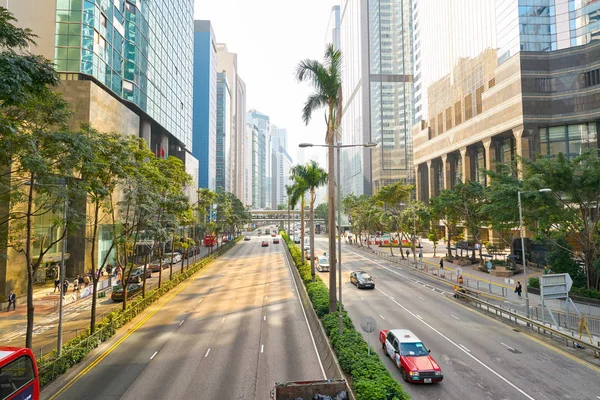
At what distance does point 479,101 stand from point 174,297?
6429cm

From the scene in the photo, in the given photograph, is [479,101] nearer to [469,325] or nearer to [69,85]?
[469,325]

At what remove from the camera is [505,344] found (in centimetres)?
1872

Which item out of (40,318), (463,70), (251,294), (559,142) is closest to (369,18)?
(463,70)

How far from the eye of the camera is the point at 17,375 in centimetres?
982

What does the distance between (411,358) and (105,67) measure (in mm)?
46590

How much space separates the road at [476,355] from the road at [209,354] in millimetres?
4493

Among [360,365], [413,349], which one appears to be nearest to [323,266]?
[413,349]

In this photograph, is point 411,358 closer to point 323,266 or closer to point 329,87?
point 329,87

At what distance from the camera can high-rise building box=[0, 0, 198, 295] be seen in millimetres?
38281

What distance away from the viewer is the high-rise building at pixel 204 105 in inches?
4633

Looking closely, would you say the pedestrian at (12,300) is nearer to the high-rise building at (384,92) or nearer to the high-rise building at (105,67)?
the high-rise building at (105,67)

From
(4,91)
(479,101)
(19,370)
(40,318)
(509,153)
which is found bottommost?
(40,318)

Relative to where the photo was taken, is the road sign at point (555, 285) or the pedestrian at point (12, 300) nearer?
the road sign at point (555, 285)

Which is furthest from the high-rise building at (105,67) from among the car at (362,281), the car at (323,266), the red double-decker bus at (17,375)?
the car at (362,281)
